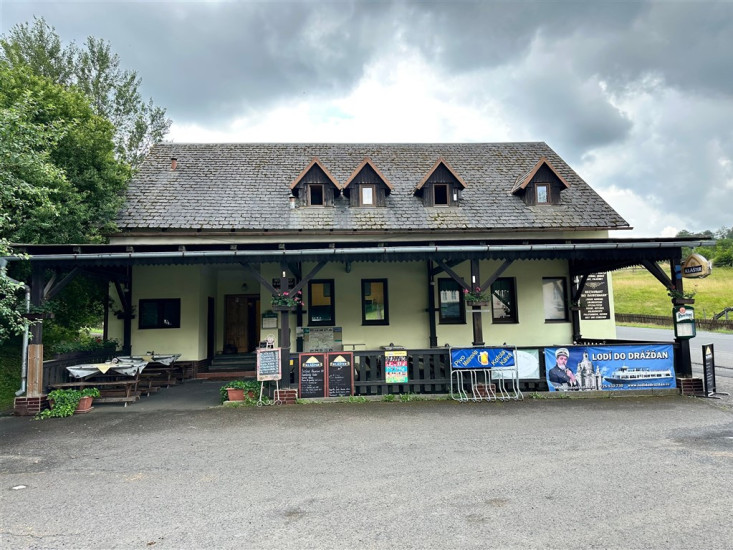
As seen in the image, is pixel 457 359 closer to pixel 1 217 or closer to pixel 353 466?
pixel 353 466

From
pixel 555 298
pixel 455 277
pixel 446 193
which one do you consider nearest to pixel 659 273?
pixel 555 298

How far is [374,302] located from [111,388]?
740cm

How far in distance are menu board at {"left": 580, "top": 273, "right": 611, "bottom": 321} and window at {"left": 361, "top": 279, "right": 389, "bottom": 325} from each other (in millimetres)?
6615

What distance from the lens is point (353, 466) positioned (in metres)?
5.54

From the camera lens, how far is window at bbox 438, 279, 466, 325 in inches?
529

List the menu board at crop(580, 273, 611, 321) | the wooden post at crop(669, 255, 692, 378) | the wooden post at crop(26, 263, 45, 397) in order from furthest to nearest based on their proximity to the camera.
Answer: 1. the menu board at crop(580, 273, 611, 321)
2. the wooden post at crop(669, 255, 692, 378)
3. the wooden post at crop(26, 263, 45, 397)

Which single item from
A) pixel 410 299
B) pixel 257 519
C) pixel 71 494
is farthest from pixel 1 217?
pixel 410 299

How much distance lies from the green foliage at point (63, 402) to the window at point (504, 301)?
36.5 feet

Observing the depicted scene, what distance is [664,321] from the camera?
32.8 meters

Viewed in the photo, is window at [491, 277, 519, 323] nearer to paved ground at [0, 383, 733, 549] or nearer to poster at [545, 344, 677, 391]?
poster at [545, 344, 677, 391]

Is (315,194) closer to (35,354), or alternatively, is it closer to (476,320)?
(476,320)

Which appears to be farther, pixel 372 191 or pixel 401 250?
pixel 372 191

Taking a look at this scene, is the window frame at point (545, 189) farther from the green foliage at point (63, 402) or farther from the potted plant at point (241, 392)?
the green foliage at point (63, 402)

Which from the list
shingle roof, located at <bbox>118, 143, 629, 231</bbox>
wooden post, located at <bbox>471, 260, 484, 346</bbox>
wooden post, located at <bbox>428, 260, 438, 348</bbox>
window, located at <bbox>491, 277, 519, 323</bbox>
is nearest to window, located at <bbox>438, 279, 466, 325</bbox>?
wooden post, located at <bbox>428, 260, 438, 348</bbox>
